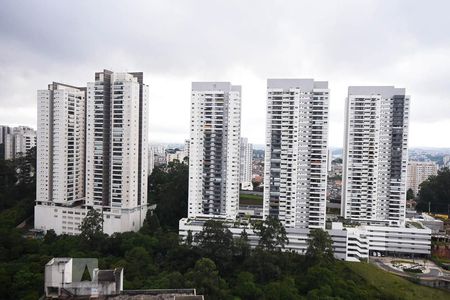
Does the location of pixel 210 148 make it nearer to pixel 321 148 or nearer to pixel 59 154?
pixel 321 148

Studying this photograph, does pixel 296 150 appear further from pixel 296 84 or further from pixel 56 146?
pixel 56 146

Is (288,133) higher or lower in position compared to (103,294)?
higher

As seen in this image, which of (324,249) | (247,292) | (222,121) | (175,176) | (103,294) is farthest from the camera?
(175,176)

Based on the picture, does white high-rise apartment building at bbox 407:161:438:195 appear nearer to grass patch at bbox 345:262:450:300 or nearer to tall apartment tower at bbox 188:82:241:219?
grass patch at bbox 345:262:450:300

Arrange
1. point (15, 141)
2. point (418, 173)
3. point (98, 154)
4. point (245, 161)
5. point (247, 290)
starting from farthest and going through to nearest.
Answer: point (418, 173) → point (245, 161) → point (15, 141) → point (98, 154) → point (247, 290)

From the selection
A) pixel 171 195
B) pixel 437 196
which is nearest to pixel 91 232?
pixel 171 195

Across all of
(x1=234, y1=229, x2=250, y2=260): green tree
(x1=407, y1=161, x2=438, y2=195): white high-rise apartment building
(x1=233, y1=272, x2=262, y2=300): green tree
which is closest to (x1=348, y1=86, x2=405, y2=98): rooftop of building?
(x1=234, y1=229, x2=250, y2=260): green tree

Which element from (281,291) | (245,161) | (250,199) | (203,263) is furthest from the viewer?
(245,161)

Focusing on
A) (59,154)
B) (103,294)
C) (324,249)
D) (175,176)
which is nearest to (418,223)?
(324,249)
